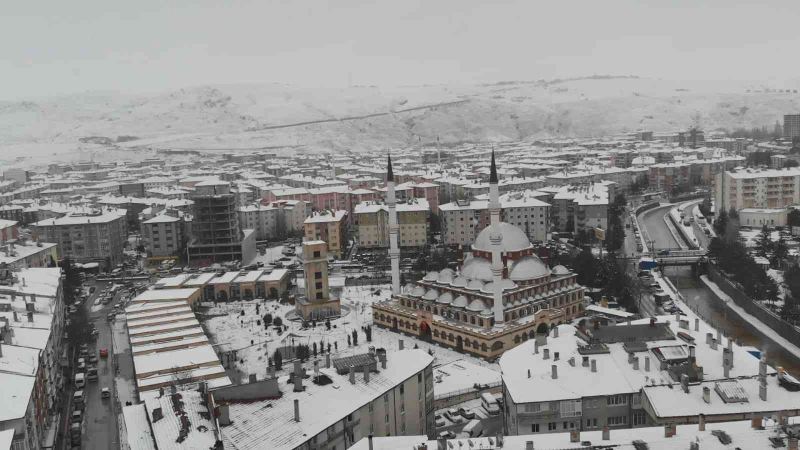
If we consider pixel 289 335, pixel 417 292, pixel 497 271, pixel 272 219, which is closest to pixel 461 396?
pixel 497 271

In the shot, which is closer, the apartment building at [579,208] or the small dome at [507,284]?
the small dome at [507,284]

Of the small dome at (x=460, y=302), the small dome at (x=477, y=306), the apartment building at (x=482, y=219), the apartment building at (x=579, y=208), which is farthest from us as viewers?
the apartment building at (x=579, y=208)

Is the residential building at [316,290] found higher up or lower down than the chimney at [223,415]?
lower down

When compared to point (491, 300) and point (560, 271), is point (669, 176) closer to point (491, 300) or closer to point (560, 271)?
point (560, 271)

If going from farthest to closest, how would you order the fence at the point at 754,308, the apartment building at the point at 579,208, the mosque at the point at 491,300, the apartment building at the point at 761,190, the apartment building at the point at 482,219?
the apartment building at the point at 761,190
the apartment building at the point at 579,208
the apartment building at the point at 482,219
the mosque at the point at 491,300
the fence at the point at 754,308

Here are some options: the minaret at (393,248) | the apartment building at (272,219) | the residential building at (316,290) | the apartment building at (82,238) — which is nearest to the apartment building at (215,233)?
the apartment building at (82,238)

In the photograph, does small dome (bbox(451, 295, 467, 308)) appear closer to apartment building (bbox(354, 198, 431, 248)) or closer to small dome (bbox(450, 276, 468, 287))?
small dome (bbox(450, 276, 468, 287))

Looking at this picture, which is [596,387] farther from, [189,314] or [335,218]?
[335,218]

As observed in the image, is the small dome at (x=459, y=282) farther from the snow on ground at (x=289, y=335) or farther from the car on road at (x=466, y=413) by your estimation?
the car on road at (x=466, y=413)
